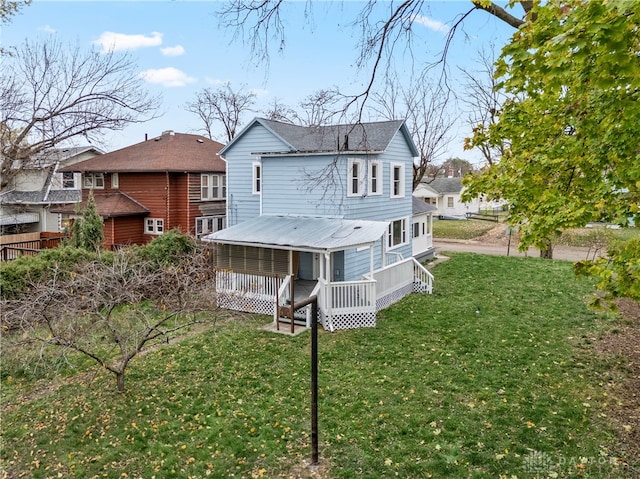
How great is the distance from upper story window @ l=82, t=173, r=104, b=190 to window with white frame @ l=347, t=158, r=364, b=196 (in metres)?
17.0

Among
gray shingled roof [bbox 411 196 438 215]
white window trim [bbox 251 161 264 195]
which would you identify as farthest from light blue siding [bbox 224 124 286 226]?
gray shingled roof [bbox 411 196 438 215]

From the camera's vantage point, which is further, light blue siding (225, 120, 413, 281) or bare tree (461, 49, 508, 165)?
bare tree (461, 49, 508, 165)

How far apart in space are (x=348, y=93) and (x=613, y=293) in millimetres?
Answer: 4461

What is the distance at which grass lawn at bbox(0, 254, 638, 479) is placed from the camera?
609cm

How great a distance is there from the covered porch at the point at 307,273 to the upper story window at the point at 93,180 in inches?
507

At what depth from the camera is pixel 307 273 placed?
53.3ft

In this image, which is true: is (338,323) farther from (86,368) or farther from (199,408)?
(86,368)

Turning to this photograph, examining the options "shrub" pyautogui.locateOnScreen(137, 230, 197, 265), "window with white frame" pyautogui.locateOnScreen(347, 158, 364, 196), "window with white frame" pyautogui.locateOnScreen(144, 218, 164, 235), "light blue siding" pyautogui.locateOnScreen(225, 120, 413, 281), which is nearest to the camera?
"window with white frame" pyautogui.locateOnScreen(347, 158, 364, 196)

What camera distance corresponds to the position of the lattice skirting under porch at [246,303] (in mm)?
13531

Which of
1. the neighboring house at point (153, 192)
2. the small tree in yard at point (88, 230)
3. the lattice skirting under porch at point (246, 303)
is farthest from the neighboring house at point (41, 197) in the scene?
the lattice skirting under porch at point (246, 303)

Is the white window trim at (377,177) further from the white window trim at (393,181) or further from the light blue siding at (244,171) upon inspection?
the light blue siding at (244,171)

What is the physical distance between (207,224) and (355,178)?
1283 centimetres

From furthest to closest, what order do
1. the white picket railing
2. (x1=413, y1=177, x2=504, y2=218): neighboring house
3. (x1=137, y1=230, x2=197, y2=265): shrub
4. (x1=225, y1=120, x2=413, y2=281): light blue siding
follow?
1. (x1=413, y1=177, x2=504, y2=218): neighboring house
2. (x1=137, y1=230, x2=197, y2=265): shrub
3. (x1=225, y1=120, x2=413, y2=281): light blue siding
4. the white picket railing

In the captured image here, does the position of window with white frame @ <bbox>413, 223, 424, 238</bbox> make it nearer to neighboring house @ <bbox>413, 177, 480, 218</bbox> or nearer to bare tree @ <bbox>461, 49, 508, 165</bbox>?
bare tree @ <bbox>461, 49, 508, 165</bbox>
